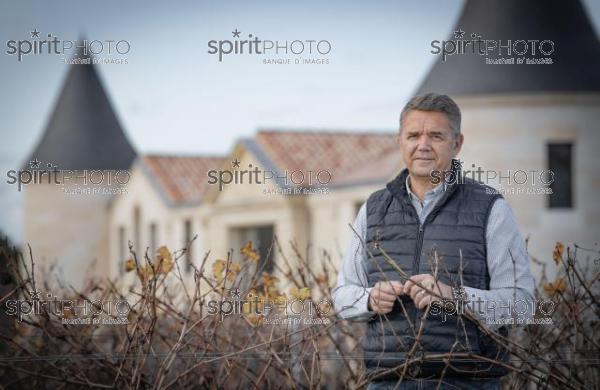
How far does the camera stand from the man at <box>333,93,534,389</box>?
3.08 meters

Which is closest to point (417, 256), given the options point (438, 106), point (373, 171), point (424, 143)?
point (424, 143)

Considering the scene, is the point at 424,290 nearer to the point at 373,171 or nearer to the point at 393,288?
the point at 393,288

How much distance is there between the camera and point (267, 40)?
5.05 metres

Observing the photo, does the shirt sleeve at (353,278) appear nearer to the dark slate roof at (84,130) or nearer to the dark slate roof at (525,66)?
the dark slate roof at (525,66)

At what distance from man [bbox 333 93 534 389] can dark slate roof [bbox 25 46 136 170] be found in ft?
47.6

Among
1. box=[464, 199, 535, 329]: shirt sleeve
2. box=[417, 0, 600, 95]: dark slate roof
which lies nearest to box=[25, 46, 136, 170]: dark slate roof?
box=[417, 0, 600, 95]: dark slate roof

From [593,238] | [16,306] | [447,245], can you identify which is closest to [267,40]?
[16,306]

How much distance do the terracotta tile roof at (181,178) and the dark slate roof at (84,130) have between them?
60 centimetres

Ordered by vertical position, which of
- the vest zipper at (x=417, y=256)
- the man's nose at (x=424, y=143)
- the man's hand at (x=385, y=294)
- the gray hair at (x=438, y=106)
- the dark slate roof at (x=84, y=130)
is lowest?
the man's hand at (x=385, y=294)

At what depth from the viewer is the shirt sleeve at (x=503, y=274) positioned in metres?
3.07

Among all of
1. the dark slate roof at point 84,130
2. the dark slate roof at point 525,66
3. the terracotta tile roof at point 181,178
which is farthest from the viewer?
the terracotta tile roof at point 181,178

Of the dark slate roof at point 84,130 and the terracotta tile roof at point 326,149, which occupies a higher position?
the dark slate roof at point 84,130

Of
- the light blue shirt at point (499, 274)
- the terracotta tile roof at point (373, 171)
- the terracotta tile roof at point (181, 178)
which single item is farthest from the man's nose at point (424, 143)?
the terracotta tile roof at point (181, 178)

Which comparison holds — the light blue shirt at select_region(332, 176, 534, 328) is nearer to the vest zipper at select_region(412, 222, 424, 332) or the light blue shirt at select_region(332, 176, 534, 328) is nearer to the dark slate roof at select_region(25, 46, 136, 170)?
the vest zipper at select_region(412, 222, 424, 332)
